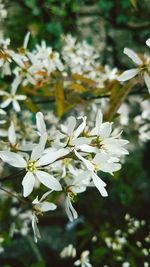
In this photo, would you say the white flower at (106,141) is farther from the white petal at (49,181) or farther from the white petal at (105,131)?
the white petal at (49,181)

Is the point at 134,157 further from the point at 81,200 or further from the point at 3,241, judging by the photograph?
the point at 3,241

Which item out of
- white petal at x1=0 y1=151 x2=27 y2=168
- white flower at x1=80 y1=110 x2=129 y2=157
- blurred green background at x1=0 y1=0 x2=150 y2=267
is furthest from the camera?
blurred green background at x1=0 y1=0 x2=150 y2=267

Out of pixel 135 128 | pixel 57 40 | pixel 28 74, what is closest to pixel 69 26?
pixel 57 40

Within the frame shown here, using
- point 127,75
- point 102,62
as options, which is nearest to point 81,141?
point 127,75

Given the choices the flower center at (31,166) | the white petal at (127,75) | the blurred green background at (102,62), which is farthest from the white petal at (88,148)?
the blurred green background at (102,62)

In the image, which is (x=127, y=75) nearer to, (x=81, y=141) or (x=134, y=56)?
(x=134, y=56)

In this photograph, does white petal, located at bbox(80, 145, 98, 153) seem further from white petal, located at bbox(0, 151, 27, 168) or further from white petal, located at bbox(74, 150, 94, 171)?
white petal, located at bbox(0, 151, 27, 168)

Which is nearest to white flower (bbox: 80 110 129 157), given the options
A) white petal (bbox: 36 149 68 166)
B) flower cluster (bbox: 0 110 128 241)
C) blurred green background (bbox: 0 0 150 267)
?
flower cluster (bbox: 0 110 128 241)
